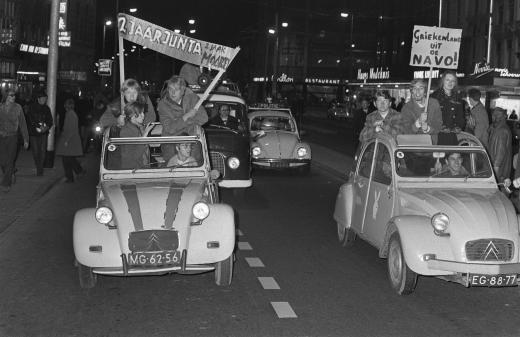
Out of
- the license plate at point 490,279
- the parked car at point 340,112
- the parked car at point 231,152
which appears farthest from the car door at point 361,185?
the parked car at point 340,112

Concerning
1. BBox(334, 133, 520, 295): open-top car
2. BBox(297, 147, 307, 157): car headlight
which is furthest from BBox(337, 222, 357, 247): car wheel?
BBox(297, 147, 307, 157): car headlight

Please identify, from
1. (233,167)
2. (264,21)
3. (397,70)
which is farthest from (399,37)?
(233,167)

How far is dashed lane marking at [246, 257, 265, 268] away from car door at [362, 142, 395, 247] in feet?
4.15

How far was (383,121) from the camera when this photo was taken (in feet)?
33.4

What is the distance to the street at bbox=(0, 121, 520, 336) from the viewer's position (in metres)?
6.51

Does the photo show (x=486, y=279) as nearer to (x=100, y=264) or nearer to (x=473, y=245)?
(x=473, y=245)

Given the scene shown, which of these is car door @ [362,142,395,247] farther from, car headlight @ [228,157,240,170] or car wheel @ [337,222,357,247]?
car headlight @ [228,157,240,170]

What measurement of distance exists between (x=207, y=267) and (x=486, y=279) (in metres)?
2.61

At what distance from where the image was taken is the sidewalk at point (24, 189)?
12328 millimetres

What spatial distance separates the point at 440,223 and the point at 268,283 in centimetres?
191

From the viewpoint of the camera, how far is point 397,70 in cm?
7769

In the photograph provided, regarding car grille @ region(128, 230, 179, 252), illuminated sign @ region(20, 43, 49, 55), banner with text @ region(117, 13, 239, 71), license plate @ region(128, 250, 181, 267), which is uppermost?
illuminated sign @ region(20, 43, 49, 55)

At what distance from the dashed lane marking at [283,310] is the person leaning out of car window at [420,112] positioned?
3.65m

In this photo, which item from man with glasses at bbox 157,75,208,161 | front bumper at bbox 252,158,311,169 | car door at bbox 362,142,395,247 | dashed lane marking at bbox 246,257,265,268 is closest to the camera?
car door at bbox 362,142,395,247
